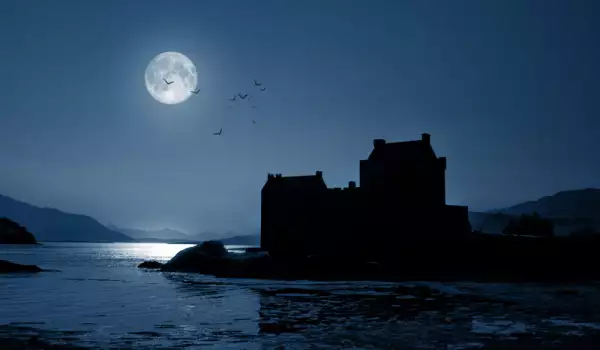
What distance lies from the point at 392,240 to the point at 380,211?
3.74 meters

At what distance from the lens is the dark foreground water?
20.5 meters

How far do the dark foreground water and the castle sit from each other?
2273 cm

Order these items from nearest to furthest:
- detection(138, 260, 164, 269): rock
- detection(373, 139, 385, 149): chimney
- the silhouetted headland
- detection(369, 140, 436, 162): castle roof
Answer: the silhouetted headland, detection(369, 140, 436, 162): castle roof, detection(373, 139, 385, 149): chimney, detection(138, 260, 164, 269): rock

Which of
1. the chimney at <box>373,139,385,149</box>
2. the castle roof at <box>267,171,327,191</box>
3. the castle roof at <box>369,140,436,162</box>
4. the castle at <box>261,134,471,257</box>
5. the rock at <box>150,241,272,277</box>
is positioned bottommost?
the rock at <box>150,241,272,277</box>

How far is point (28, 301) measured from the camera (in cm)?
3706

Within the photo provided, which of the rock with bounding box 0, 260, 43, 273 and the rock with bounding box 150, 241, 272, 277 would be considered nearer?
the rock with bounding box 150, 241, 272, 277

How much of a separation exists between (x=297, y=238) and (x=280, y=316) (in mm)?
46930

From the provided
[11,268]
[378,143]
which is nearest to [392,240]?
[378,143]

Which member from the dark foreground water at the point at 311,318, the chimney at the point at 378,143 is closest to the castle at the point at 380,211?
the chimney at the point at 378,143

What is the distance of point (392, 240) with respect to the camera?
67125 mm

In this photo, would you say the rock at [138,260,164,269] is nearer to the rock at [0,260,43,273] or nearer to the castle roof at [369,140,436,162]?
the rock at [0,260,43,273]

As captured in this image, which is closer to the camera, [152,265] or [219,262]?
[219,262]

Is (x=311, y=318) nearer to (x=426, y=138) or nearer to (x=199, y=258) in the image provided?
(x=426, y=138)

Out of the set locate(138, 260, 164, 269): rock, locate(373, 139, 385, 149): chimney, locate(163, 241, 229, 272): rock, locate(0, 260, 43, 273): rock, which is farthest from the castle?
locate(0, 260, 43, 273): rock
